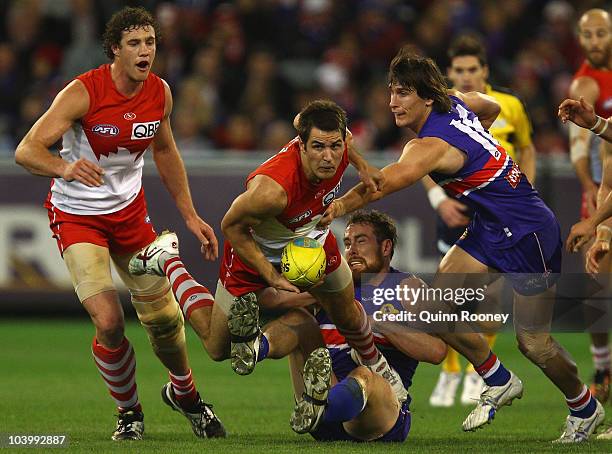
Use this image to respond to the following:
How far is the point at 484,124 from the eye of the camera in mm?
9008

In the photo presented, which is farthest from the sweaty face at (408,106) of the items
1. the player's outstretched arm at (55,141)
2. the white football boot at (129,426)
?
the white football boot at (129,426)

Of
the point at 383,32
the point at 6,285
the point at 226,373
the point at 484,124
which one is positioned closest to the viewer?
the point at 484,124

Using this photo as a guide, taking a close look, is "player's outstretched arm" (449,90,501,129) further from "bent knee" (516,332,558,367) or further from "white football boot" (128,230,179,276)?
"white football boot" (128,230,179,276)

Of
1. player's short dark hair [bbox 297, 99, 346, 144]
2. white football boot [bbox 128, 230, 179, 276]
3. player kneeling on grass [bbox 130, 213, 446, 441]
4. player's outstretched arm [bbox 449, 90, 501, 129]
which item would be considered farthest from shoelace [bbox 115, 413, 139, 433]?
player's outstretched arm [bbox 449, 90, 501, 129]

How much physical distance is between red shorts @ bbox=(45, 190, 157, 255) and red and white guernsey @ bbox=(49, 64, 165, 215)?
4cm

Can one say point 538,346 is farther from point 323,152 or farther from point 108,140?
point 108,140

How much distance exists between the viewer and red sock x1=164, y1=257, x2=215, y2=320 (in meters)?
8.30

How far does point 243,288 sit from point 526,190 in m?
1.86

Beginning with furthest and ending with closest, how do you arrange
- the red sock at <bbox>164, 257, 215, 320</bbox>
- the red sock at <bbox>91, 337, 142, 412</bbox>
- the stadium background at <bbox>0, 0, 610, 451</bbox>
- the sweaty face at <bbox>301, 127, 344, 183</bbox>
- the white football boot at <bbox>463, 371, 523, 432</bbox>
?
the stadium background at <bbox>0, 0, 610, 451</bbox>, the red sock at <bbox>164, 257, 215, 320</bbox>, the red sock at <bbox>91, 337, 142, 412</bbox>, the white football boot at <bbox>463, 371, 523, 432</bbox>, the sweaty face at <bbox>301, 127, 344, 183</bbox>

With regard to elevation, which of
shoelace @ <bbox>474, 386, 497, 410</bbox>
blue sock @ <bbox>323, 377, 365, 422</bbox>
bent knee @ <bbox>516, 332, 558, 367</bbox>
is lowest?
shoelace @ <bbox>474, 386, 497, 410</bbox>

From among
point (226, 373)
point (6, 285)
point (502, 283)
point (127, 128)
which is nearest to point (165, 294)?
point (127, 128)

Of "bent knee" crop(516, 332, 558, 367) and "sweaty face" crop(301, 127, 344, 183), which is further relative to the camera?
"bent knee" crop(516, 332, 558, 367)

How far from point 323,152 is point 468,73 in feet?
9.90

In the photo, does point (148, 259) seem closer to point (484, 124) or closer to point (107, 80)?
Answer: point (107, 80)
